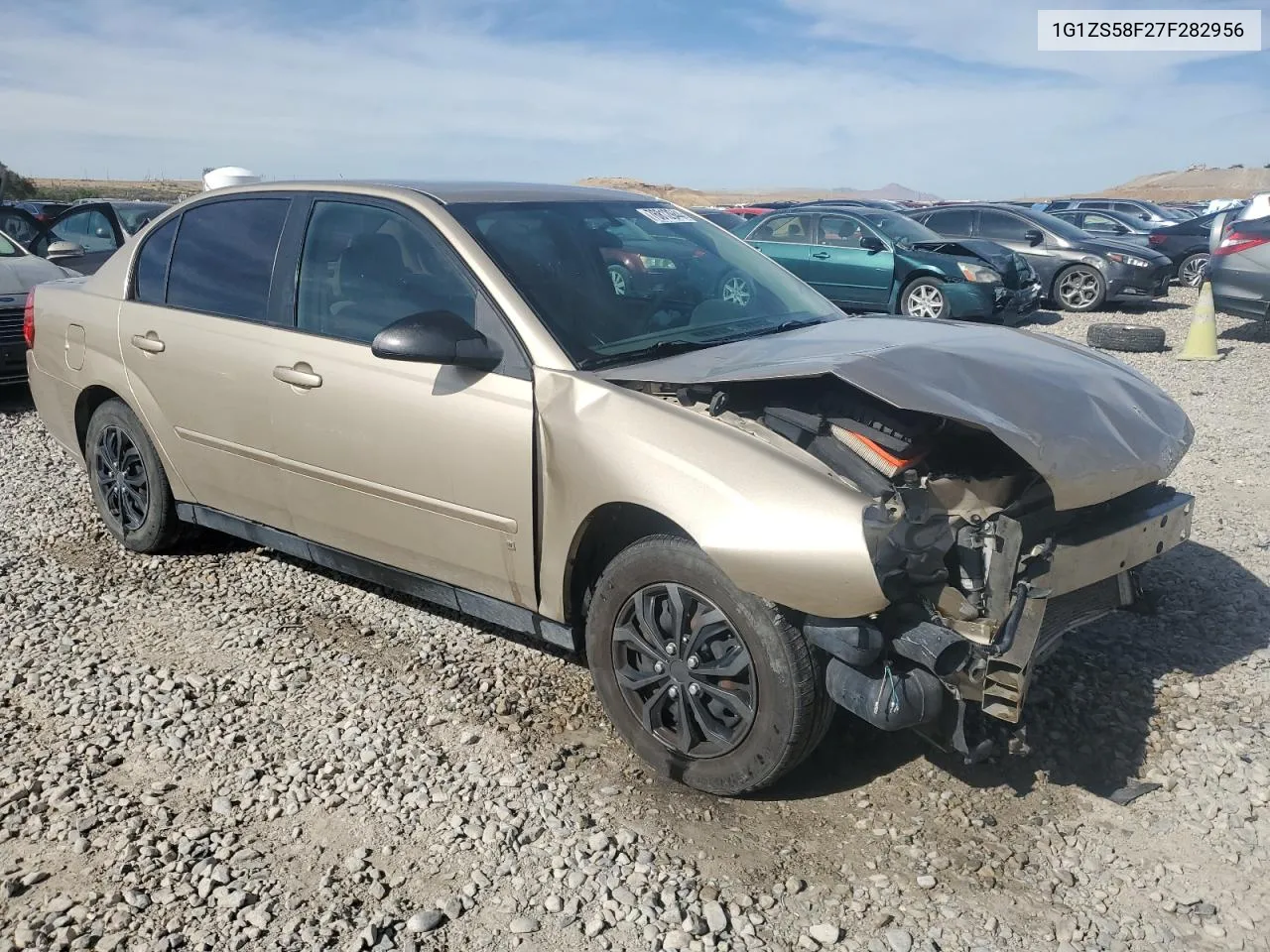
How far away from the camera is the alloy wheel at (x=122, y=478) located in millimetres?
5051

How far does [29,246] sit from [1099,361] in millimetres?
11027

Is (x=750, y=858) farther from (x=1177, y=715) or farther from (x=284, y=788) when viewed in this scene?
(x=1177, y=715)

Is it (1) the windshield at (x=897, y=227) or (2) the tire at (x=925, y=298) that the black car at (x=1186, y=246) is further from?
(2) the tire at (x=925, y=298)

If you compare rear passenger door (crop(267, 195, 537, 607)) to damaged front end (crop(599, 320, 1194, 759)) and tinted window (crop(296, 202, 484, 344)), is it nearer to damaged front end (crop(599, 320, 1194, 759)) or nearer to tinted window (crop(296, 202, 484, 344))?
tinted window (crop(296, 202, 484, 344))

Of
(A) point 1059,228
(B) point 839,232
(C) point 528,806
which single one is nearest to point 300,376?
(C) point 528,806

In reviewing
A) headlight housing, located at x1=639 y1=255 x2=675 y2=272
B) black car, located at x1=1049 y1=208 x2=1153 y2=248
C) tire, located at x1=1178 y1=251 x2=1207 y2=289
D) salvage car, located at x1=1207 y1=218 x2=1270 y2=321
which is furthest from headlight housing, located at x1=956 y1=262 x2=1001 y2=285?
headlight housing, located at x1=639 y1=255 x2=675 y2=272

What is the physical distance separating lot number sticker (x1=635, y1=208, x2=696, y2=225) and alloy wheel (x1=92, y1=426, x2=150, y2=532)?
2641 millimetres

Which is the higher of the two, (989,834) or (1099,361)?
(1099,361)

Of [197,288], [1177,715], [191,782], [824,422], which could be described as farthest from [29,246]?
[1177,715]

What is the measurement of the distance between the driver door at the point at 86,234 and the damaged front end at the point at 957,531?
408 inches

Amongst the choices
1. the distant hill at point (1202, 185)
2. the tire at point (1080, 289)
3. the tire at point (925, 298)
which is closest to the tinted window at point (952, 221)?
the tire at point (1080, 289)

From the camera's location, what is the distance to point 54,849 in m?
2.96

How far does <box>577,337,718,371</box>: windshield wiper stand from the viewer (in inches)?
134

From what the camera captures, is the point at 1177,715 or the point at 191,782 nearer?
the point at 191,782
